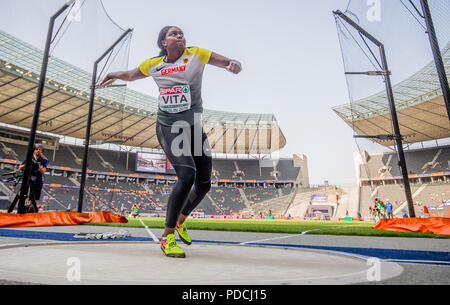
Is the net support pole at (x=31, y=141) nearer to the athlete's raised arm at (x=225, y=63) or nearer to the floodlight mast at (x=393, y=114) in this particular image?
the athlete's raised arm at (x=225, y=63)

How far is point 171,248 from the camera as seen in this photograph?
6.79ft

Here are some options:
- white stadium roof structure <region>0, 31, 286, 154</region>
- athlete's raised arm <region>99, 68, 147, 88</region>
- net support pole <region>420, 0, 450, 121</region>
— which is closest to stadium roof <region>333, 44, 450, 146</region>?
white stadium roof structure <region>0, 31, 286, 154</region>

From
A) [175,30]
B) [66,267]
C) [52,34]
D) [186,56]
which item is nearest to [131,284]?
[66,267]

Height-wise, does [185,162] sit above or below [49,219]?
above

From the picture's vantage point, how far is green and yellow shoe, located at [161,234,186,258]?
199 cm

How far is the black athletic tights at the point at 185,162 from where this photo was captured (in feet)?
7.70

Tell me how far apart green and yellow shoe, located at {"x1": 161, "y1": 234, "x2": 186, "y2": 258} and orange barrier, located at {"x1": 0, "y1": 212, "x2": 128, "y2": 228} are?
504 centimetres

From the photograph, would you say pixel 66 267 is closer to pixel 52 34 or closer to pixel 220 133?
pixel 52 34

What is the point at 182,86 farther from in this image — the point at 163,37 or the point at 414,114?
the point at 414,114

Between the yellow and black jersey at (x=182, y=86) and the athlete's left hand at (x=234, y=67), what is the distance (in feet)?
0.89

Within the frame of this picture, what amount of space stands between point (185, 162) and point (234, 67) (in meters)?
0.95

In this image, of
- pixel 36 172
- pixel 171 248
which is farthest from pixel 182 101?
pixel 36 172

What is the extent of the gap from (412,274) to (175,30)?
2.62 m

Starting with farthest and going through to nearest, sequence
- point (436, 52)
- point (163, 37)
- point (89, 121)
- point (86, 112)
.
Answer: point (86, 112)
point (89, 121)
point (436, 52)
point (163, 37)
